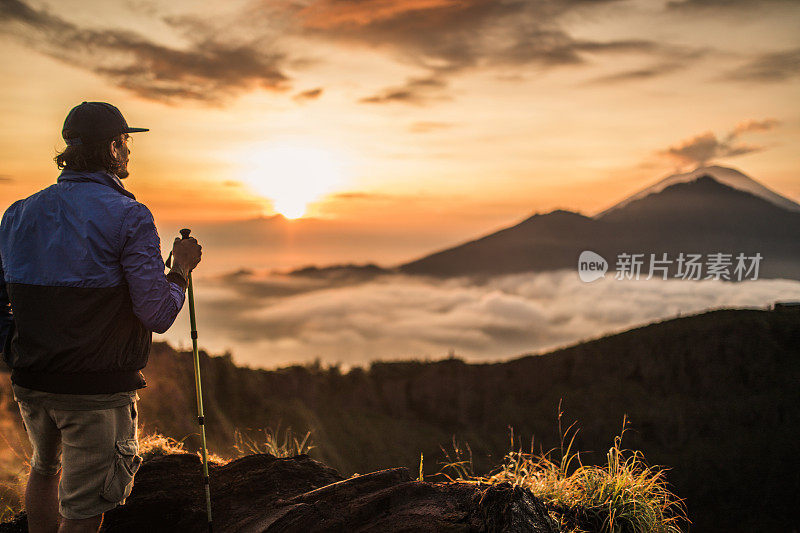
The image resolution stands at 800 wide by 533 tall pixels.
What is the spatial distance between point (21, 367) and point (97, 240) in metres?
0.97

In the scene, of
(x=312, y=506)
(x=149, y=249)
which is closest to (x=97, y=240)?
(x=149, y=249)

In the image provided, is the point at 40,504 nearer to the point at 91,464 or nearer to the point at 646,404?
the point at 91,464

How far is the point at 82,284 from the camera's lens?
11.8 ft

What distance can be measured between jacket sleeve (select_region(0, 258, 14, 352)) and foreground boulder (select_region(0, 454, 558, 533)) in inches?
92.7

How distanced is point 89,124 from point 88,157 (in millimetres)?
207

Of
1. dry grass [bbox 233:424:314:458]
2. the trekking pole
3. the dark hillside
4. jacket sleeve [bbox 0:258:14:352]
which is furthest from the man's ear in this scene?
the dark hillside

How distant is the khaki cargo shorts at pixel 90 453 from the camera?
3750 mm

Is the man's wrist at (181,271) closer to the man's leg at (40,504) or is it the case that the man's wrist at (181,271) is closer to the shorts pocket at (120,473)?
the shorts pocket at (120,473)

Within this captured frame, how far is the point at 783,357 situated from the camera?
51.6 meters

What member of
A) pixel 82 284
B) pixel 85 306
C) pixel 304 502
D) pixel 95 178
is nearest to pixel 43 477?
pixel 85 306

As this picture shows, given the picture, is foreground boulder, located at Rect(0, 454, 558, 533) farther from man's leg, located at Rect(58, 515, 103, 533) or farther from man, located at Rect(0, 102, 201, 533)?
man, located at Rect(0, 102, 201, 533)

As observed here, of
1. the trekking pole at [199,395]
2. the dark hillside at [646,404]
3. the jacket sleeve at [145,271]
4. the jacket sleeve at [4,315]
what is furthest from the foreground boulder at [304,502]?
the dark hillside at [646,404]

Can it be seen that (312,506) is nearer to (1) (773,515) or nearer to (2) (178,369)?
(2) (178,369)

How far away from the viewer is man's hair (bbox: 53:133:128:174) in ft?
12.5
